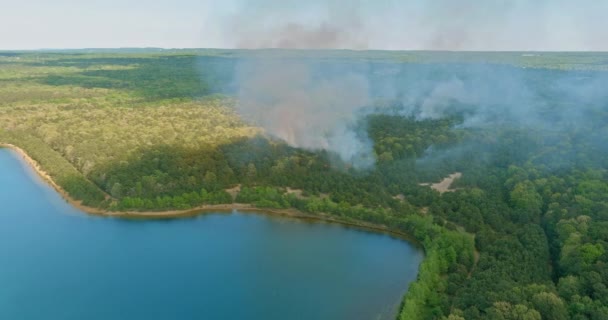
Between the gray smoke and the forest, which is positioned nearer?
the forest

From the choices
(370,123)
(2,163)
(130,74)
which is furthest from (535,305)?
(130,74)

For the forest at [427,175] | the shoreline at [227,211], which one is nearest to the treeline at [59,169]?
the forest at [427,175]

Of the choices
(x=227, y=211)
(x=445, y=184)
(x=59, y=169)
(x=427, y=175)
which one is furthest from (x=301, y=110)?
(x=59, y=169)

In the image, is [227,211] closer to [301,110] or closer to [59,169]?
[59,169]

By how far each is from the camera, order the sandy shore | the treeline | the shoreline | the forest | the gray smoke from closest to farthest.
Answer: the forest < the shoreline < the treeline < the sandy shore < the gray smoke

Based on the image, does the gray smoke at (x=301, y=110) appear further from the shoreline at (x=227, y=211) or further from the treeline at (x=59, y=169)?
the treeline at (x=59, y=169)

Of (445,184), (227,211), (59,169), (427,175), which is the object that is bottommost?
(59,169)

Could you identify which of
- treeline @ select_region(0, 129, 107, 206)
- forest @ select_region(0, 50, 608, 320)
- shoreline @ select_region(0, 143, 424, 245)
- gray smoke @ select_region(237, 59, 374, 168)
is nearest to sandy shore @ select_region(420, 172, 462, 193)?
forest @ select_region(0, 50, 608, 320)

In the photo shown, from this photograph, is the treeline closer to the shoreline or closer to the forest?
the forest

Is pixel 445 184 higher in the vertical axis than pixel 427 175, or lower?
lower
